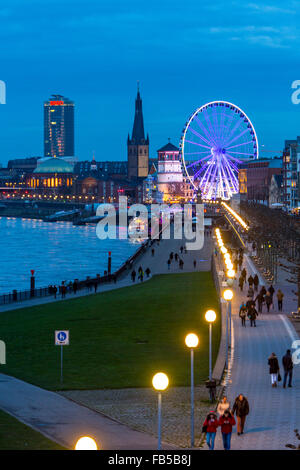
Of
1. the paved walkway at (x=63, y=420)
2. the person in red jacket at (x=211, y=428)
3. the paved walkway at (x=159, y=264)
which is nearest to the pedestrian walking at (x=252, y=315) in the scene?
the paved walkway at (x=63, y=420)

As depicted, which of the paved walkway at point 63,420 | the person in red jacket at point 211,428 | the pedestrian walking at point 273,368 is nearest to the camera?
the person in red jacket at point 211,428

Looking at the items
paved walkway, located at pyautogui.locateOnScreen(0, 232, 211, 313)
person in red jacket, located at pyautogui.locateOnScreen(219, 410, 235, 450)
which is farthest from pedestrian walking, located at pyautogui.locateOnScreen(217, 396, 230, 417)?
paved walkway, located at pyautogui.locateOnScreen(0, 232, 211, 313)

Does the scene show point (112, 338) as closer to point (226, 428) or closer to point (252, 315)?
point (252, 315)

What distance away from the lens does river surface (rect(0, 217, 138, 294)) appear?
7762cm

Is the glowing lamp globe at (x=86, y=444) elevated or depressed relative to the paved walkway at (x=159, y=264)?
depressed

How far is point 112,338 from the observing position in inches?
1216

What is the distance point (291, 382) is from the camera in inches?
874

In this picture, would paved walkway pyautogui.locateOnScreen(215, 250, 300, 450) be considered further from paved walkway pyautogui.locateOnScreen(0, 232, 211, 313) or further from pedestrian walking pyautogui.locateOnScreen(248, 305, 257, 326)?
paved walkway pyautogui.locateOnScreen(0, 232, 211, 313)

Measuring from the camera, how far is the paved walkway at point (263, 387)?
17.2m

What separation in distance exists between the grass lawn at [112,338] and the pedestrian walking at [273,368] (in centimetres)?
240

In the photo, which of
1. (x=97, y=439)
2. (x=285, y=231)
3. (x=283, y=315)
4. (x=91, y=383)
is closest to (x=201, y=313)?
(x=283, y=315)

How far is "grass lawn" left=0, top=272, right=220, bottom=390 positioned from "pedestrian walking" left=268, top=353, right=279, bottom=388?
2.40 m

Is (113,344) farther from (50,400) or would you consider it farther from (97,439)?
(97,439)

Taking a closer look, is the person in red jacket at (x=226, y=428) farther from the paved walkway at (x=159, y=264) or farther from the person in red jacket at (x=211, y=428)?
the paved walkway at (x=159, y=264)
